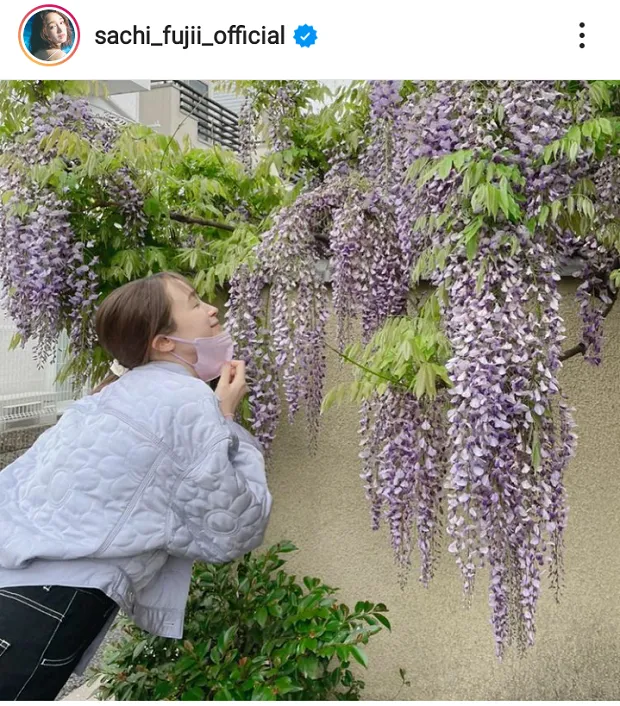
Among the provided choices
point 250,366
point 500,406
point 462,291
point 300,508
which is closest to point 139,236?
point 250,366

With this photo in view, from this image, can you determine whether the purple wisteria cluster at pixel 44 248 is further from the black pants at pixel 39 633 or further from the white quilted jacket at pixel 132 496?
the black pants at pixel 39 633

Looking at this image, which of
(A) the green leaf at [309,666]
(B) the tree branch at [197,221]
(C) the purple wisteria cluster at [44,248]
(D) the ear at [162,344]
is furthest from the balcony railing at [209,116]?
(A) the green leaf at [309,666]

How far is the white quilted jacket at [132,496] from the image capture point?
1.42 meters

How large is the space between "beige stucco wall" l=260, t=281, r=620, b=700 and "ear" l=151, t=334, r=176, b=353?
51.3 inches

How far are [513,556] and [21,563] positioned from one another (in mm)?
1353

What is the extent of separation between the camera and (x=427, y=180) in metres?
1.93

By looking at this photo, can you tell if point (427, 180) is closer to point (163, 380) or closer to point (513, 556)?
point (163, 380)

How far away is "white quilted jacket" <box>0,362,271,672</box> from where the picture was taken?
1.42m

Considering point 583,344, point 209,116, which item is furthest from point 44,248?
point 209,116
